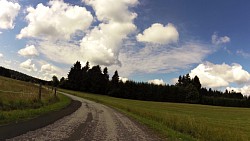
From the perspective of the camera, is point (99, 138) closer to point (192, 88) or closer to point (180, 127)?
point (180, 127)

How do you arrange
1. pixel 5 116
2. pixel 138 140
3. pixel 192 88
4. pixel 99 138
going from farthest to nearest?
1. pixel 192 88
2. pixel 5 116
3. pixel 138 140
4. pixel 99 138

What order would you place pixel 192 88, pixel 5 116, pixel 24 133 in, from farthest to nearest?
1. pixel 192 88
2. pixel 5 116
3. pixel 24 133

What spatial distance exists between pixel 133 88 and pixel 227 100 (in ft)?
166

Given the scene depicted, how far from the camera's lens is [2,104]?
16.2 metres

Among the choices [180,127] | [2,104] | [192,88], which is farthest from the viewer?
[192,88]

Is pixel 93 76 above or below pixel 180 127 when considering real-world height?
above

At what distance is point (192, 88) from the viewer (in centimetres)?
14025

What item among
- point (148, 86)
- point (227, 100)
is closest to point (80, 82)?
point (148, 86)

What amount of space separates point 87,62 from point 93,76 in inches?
1033

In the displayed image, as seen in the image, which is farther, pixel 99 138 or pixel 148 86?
pixel 148 86

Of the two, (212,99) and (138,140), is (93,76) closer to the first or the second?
(212,99)

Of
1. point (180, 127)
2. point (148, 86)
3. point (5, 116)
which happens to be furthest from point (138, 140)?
point (148, 86)

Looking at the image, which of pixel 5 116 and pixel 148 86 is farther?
pixel 148 86

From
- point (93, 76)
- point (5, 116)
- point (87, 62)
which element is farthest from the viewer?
point (87, 62)
